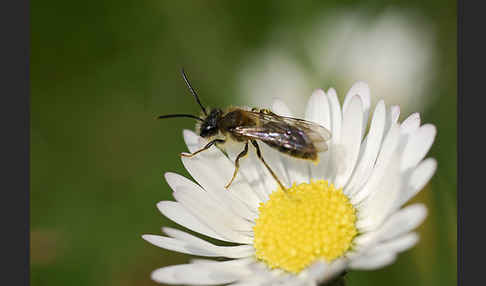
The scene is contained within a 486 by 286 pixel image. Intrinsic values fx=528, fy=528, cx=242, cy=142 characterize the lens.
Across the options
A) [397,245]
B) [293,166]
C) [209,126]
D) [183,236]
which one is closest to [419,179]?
[397,245]

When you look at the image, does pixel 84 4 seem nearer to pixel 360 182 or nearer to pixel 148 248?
pixel 148 248

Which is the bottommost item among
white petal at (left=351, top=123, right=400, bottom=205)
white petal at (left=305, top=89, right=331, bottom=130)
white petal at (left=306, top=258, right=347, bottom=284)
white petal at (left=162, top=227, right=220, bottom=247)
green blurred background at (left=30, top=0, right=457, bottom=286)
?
white petal at (left=306, top=258, right=347, bottom=284)

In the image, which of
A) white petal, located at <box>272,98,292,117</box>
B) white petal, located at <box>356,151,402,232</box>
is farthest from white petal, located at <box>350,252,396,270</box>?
white petal, located at <box>272,98,292,117</box>

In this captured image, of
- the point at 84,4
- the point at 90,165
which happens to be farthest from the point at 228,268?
the point at 84,4

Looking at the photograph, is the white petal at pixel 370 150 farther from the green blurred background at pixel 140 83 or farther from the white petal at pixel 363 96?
the green blurred background at pixel 140 83

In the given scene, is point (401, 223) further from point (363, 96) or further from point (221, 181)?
point (221, 181)

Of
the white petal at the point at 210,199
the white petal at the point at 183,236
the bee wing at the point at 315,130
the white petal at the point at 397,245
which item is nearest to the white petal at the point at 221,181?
the white petal at the point at 210,199

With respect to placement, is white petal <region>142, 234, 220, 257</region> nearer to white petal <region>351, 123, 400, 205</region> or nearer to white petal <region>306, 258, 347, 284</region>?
white petal <region>306, 258, 347, 284</region>

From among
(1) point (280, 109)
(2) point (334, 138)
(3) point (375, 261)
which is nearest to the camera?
(3) point (375, 261)
